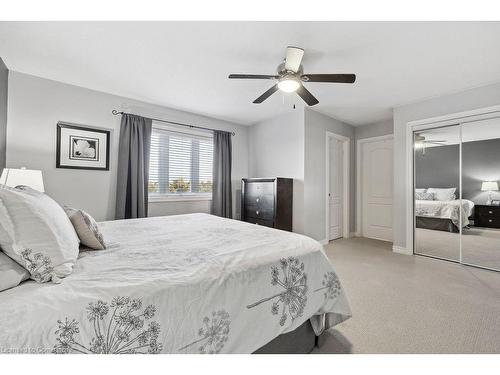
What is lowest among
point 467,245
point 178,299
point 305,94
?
point 467,245

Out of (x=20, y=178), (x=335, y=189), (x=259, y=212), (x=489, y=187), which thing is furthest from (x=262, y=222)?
(x=489, y=187)

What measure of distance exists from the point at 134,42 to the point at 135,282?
216 centimetres

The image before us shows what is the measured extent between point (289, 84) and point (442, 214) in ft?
10.2

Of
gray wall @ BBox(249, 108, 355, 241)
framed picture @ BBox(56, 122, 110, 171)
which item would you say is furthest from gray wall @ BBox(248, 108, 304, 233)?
framed picture @ BBox(56, 122, 110, 171)

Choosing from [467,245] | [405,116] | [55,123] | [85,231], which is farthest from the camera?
[405,116]

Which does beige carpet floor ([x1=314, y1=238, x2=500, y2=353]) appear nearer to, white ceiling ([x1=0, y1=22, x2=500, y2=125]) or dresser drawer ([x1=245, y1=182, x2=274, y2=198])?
dresser drawer ([x1=245, y1=182, x2=274, y2=198])

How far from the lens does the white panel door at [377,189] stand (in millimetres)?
4383

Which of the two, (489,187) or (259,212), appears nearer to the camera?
(489,187)

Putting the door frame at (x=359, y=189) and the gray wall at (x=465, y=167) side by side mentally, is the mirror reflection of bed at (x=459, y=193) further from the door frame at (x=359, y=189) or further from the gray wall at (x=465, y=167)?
the door frame at (x=359, y=189)

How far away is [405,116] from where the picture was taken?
3.56m

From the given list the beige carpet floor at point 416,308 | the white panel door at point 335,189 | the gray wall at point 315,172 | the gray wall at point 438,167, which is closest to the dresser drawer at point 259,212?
the gray wall at point 315,172

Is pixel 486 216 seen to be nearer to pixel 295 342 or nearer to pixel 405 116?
pixel 405 116

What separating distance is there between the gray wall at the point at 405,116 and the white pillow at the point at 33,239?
4.20 meters
